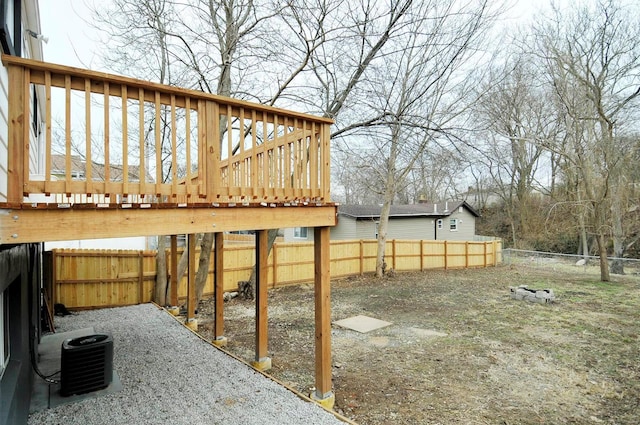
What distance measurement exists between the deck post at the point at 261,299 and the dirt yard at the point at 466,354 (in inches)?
9.5

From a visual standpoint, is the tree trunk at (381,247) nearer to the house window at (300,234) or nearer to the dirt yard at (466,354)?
the dirt yard at (466,354)

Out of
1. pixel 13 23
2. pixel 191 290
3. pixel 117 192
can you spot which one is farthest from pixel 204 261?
pixel 117 192

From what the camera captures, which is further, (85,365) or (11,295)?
(85,365)

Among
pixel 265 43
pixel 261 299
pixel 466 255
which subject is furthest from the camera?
pixel 466 255

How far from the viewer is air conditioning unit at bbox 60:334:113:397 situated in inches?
152

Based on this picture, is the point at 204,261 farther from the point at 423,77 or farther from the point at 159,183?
the point at 423,77

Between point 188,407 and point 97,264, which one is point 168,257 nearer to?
point 97,264

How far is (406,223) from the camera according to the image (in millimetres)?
20266

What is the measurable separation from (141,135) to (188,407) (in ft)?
9.38

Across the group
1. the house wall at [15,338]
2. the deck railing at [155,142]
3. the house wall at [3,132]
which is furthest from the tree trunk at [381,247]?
the house wall at [3,132]

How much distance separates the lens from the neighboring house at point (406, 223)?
752 inches

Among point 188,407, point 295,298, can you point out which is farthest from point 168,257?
point 188,407

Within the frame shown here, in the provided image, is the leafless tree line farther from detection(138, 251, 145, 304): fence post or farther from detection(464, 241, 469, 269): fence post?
detection(464, 241, 469, 269): fence post

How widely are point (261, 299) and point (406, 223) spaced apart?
16.4m
